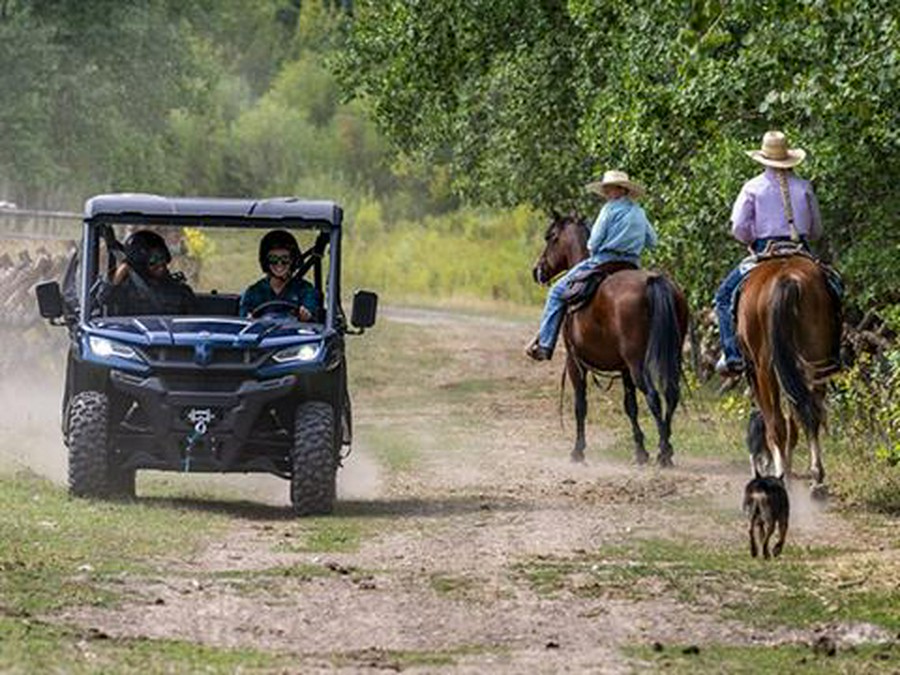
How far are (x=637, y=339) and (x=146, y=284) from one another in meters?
5.14

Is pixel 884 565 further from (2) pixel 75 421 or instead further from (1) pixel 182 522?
(2) pixel 75 421

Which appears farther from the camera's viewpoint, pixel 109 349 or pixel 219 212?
pixel 219 212

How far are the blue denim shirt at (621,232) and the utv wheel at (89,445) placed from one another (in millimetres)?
6166

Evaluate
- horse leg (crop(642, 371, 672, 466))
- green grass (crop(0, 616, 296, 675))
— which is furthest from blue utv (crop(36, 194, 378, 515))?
green grass (crop(0, 616, 296, 675))

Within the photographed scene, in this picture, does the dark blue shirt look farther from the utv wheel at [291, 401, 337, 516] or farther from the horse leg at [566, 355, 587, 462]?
the horse leg at [566, 355, 587, 462]

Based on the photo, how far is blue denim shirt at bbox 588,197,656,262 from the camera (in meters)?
21.9

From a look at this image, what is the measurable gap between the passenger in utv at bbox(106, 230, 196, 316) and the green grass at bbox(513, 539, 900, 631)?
465cm

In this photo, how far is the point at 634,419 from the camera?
73.5 ft

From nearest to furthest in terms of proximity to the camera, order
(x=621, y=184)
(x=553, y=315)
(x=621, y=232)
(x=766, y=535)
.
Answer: (x=766, y=535), (x=621, y=232), (x=621, y=184), (x=553, y=315)

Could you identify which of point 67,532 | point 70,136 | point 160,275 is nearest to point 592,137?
point 160,275

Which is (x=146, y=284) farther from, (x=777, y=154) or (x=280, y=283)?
(x=777, y=154)

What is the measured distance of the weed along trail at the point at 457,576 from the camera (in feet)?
36.3

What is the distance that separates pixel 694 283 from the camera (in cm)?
2316

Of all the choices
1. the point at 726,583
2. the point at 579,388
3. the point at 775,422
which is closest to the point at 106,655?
the point at 726,583
